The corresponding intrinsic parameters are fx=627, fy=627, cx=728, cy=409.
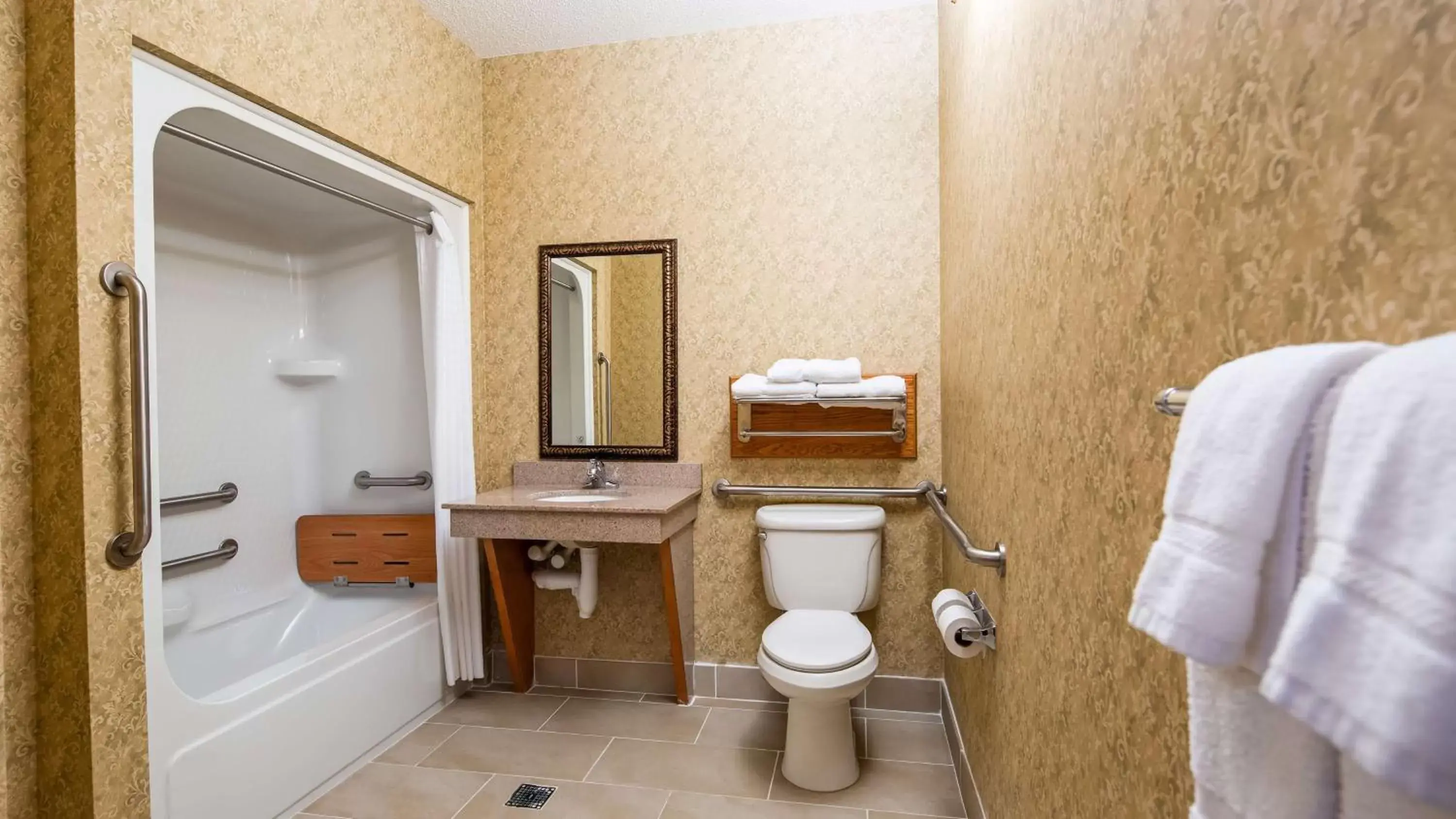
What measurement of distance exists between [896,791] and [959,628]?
0.76 m

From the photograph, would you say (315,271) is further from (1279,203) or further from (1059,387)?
(1279,203)

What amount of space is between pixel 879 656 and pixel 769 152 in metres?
2.01

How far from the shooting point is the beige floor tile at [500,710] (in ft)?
7.68

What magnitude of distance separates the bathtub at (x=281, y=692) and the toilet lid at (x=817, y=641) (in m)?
1.33

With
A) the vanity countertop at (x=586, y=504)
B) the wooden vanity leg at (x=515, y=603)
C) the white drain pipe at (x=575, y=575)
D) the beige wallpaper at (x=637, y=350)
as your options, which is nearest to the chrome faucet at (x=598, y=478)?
the vanity countertop at (x=586, y=504)

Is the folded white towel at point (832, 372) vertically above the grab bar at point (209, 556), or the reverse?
the folded white towel at point (832, 372)

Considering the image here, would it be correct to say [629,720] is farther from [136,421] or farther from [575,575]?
[136,421]

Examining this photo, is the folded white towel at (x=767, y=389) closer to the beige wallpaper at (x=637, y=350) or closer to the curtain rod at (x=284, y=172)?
the beige wallpaper at (x=637, y=350)

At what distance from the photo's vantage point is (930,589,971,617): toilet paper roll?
1.61 meters

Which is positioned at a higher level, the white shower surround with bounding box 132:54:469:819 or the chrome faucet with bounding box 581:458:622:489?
the chrome faucet with bounding box 581:458:622:489

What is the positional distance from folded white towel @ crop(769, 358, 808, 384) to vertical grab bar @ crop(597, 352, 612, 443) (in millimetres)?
720

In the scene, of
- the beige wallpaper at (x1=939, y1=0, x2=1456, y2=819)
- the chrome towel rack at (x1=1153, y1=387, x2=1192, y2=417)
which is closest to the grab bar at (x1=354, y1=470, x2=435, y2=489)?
the beige wallpaper at (x1=939, y1=0, x2=1456, y2=819)

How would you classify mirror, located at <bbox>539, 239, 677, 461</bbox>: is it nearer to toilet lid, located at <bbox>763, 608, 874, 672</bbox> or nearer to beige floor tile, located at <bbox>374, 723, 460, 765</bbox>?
toilet lid, located at <bbox>763, 608, 874, 672</bbox>

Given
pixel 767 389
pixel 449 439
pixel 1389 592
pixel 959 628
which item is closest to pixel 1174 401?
pixel 1389 592
